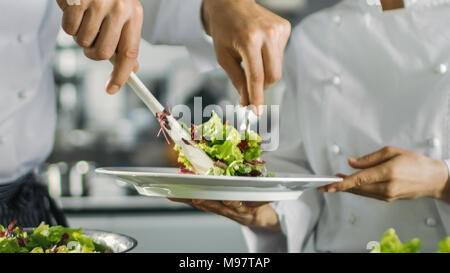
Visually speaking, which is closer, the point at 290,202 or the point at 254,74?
the point at 254,74

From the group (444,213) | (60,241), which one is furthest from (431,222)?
(60,241)

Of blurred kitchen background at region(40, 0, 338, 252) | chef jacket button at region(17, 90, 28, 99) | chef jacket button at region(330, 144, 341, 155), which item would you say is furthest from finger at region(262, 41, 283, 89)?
blurred kitchen background at region(40, 0, 338, 252)

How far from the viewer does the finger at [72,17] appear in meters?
0.66

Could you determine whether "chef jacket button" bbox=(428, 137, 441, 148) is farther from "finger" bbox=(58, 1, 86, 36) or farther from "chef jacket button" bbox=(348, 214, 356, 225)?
"finger" bbox=(58, 1, 86, 36)

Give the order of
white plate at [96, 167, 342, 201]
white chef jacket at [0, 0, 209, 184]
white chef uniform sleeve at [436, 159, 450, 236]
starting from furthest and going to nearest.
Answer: white chef jacket at [0, 0, 209, 184], white chef uniform sleeve at [436, 159, 450, 236], white plate at [96, 167, 342, 201]

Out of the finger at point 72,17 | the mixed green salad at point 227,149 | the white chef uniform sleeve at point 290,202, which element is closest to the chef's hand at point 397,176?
the mixed green salad at point 227,149

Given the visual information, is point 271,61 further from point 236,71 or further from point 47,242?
point 47,242

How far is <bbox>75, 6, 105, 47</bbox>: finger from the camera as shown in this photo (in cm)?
67

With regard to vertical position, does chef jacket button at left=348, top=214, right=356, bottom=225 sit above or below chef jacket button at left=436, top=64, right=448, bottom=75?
below

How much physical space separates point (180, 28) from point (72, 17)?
1.48 ft

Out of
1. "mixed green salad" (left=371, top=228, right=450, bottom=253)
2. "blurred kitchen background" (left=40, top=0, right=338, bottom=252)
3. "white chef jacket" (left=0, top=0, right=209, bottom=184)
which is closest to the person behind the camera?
"mixed green salad" (left=371, top=228, right=450, bottom=253)

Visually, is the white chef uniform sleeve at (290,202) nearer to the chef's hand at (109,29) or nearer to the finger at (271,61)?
the finger at (271,61)

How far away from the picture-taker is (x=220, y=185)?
2.05 ft

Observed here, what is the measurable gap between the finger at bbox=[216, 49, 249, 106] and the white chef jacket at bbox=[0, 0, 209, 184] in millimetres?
166
